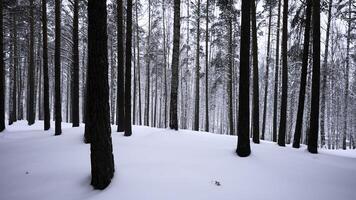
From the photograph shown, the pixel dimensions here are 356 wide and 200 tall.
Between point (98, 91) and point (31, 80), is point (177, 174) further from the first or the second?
point (31, 80)

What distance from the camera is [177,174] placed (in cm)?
557

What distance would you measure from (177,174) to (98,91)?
2.79 metres

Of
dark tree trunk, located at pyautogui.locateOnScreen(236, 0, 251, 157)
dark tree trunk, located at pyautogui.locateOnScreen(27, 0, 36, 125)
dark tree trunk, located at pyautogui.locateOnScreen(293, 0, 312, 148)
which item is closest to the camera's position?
dark tree trunk, located at pyautogui.locateOnScreen(236, 0, 251, 157)

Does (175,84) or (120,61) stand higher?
(120,61)

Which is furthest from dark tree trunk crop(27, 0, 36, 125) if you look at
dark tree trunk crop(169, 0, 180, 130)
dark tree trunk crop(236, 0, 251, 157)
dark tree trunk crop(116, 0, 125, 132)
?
dark tree trunk crop(236, 0, 251, 157)

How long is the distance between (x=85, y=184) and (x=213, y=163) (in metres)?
3.39

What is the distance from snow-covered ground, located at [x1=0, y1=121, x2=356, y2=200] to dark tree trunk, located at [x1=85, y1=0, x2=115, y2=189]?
1.33ft

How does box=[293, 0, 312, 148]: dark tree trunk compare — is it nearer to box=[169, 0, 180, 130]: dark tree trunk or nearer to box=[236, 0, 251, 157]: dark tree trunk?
box=[236, 0, 251, 157]: dark tree trunk

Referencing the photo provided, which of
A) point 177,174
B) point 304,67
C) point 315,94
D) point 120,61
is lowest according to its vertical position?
point 177,174

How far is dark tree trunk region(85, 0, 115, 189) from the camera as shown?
4.92 metres

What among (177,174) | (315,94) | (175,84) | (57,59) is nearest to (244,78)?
(177,174)

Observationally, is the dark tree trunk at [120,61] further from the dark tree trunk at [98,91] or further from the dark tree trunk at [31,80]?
the dark tree trunk at [31,80]

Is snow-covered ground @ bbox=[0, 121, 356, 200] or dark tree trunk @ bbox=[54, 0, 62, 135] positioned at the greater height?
dark tree trunk @ bbox=[54, 0, 62, 135]

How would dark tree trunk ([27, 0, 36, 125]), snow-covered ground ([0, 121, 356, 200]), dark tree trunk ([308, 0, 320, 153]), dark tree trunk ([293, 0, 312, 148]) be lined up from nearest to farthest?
1. snow-covered ground ([0, 121, 356, 200])
2. dark tree trunk ([308, 0, 320, 153])
3. dark tree trunk ([293, 0, 312, 148])
4. dark tree trunk ([27, 0, 36, 125])
